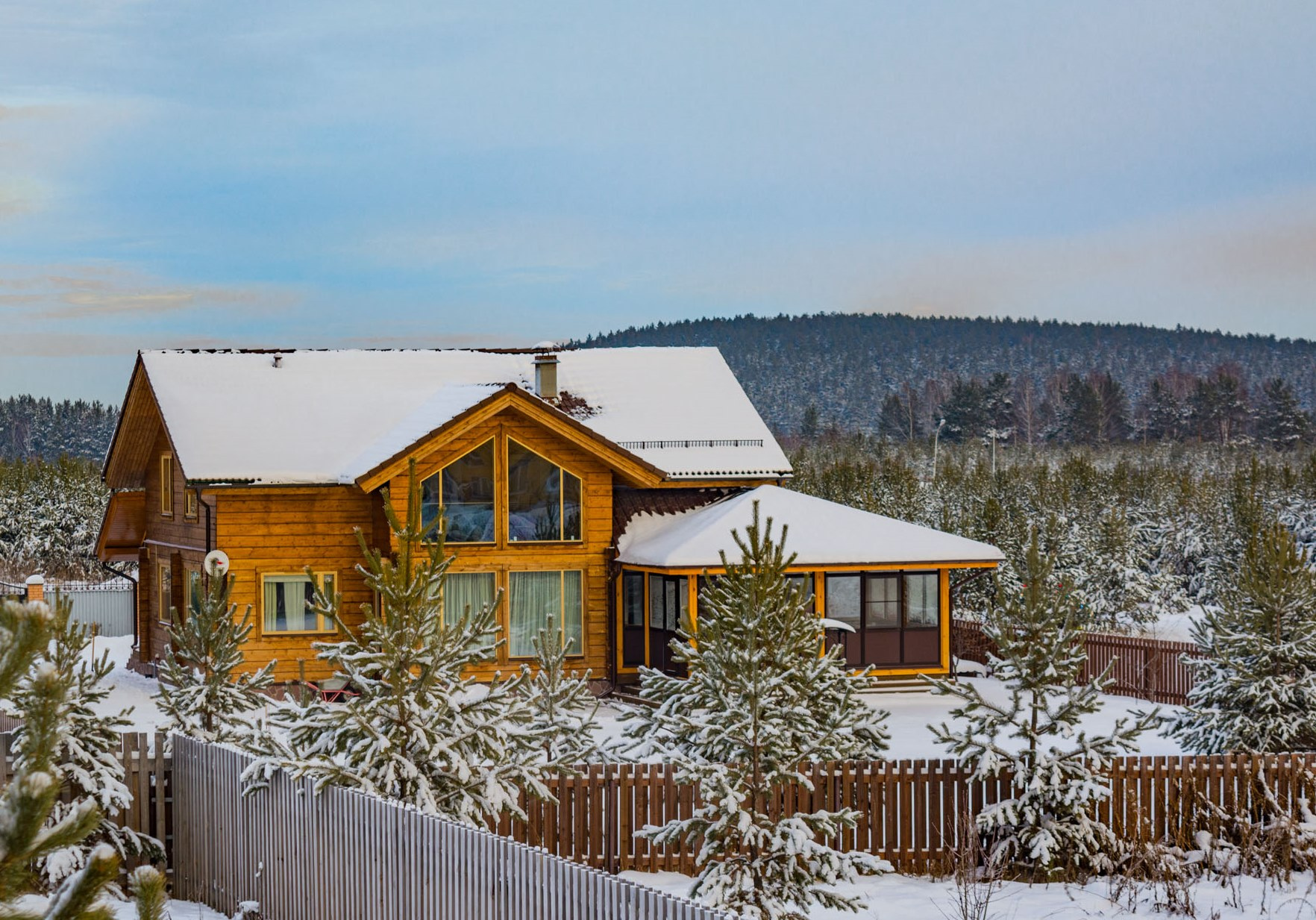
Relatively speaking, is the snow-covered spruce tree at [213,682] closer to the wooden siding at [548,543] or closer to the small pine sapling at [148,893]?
the wooden siding at [548,543]

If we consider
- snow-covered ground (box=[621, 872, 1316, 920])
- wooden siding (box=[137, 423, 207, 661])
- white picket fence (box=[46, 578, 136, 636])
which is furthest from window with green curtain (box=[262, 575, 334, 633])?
white picket fence (box=[46, 578, 136, 636])

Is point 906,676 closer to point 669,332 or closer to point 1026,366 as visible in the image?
point 669,332

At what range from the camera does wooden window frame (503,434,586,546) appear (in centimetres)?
2416

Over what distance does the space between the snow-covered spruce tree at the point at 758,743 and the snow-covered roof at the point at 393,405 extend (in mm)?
12097

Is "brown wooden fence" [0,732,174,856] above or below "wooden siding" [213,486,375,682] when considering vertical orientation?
below

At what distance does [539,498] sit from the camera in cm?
2445

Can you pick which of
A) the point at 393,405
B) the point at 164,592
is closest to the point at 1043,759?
the point at 393,405

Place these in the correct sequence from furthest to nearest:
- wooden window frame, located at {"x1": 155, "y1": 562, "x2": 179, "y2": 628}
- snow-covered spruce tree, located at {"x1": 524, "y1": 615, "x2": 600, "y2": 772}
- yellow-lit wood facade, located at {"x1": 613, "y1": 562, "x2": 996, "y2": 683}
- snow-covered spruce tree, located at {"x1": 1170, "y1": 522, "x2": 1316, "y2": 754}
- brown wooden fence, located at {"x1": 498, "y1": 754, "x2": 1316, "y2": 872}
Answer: wooden window frame, located at {"x1": 155, "y1": 562, "x2": 179, "y2": 628}
yellow-lit wood facade, located at {"x1": 613, "y1": 562, "x2": 996, "y2": 683}
snow-covered spruce tree, located at {"x1": 1170, "y1": 522, "x2": 1316, "y2": 754}
snow-covered spruce tree, located at {"x1": 524, "y1": 615, "x2": 600, "y2": 772}
brown wooden fence, located at {"x1": 498, "y1": 754, "x2": 1316, "y2": 872}

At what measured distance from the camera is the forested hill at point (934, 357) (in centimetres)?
17200

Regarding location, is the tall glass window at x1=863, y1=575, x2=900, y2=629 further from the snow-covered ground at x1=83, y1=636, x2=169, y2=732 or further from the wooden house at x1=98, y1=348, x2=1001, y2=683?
the snow-covered ground at x1=83, y1=636, x2=169, y2=732

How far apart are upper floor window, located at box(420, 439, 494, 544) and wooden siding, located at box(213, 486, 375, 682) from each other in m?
1.47

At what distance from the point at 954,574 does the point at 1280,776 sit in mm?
17781

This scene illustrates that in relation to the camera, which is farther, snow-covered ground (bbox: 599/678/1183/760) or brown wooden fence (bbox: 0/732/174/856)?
snow-covered ground (bbox: 599/678/1183/760)

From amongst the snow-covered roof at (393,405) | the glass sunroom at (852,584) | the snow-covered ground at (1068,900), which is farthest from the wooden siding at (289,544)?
the snow-covered ground at (1068,900)
